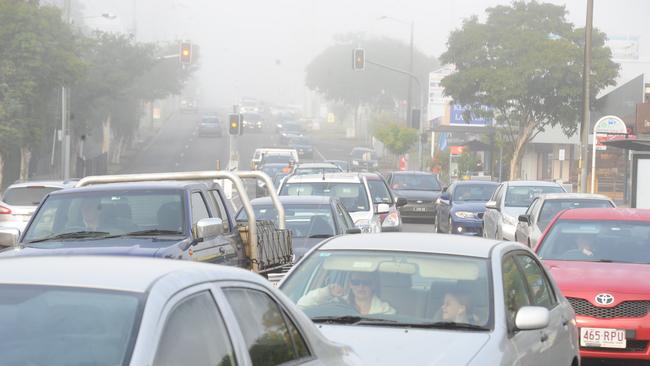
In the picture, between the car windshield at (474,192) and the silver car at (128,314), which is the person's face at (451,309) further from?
the car windshield at (474,192)

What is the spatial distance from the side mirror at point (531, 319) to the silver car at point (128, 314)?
9.11ft

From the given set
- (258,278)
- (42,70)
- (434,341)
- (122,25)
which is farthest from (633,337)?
(122,25)

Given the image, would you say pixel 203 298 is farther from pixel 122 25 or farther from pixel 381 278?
pixel 122 25

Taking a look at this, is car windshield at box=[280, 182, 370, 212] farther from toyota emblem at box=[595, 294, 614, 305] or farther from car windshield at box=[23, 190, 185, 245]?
toyota emblem at box=[595, 294, 614, 305]

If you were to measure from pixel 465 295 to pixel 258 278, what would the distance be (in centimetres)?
293

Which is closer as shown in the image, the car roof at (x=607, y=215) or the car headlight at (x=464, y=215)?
the car roof at (x=607, y=215)

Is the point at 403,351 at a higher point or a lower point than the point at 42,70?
lower

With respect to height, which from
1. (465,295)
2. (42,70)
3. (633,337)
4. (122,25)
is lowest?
(633,337)

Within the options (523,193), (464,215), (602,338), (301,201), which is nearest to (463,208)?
(464,215)

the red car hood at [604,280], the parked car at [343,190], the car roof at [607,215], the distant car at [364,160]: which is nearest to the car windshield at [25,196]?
the parked car at [343,190]

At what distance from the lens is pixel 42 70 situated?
4459cm

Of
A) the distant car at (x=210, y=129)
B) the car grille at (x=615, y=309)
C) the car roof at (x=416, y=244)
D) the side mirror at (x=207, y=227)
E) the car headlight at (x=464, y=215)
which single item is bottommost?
the car headlight at (x=464, y=215)

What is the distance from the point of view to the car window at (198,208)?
39.6ft

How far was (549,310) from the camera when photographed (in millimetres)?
8570
